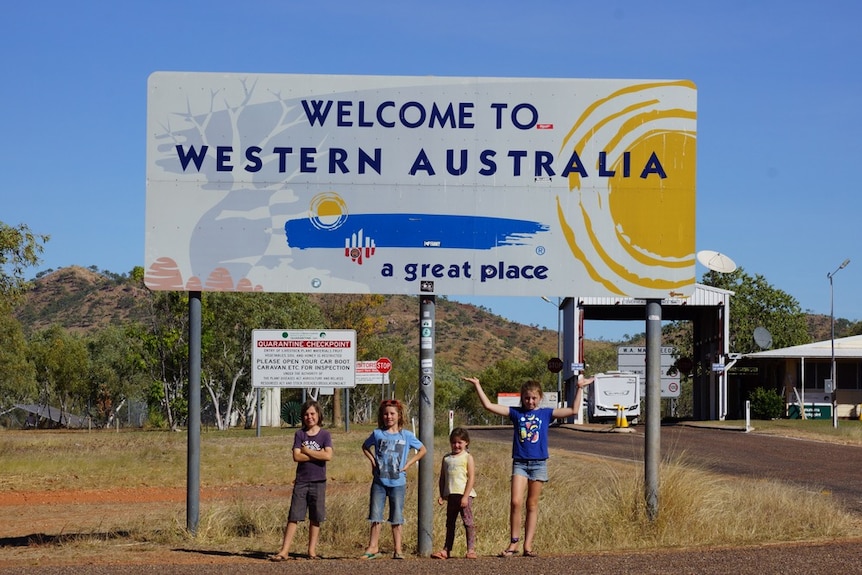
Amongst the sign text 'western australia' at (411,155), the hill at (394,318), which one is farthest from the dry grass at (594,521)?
the hill at (394,318)

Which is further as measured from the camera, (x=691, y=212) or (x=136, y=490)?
(x=136, y=490)

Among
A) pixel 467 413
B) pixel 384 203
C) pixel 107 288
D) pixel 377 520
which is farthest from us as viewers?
pixel 107 288

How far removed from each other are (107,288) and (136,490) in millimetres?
109837

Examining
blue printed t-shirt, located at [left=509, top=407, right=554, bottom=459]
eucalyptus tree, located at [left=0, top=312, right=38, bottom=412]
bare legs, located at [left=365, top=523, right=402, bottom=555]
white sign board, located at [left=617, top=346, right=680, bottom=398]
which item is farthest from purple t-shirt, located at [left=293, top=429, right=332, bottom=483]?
white sign board, located at [left=617, top=346, right=680, bottom=398]

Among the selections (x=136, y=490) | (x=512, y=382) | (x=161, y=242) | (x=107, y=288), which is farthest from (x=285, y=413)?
(x=107, y=288)

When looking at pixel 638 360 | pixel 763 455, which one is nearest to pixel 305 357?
pixel 763 455

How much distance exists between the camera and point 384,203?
12172 mm

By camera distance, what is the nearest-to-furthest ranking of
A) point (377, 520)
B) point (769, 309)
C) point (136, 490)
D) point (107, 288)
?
point (377, 520), point (136, 490), point (769, 309), point (107, 288)

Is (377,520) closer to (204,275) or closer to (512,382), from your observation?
(204,275)

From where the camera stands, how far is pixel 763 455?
2858cm

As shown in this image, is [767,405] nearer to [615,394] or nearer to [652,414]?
[615,394]

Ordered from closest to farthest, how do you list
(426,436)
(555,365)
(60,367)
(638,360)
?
(426,436) < (555,365) < (638,360) < (60,367)

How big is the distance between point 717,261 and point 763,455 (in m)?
28.1

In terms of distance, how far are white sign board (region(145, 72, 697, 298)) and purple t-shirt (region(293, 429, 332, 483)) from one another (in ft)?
6.21
